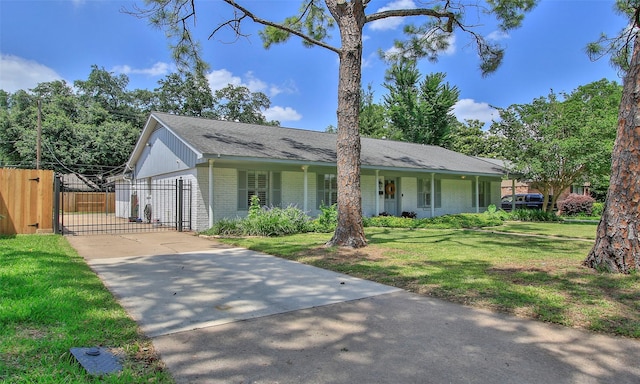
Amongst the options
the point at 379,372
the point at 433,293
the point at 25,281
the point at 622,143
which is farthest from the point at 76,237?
the point at 622,143

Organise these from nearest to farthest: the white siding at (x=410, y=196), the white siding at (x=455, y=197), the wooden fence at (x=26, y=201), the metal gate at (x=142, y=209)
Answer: the wooden fence at (x=26, y=201) → the metal gate at (x=142, y=209) → the white siding at (x=410, y=196) → the white siding at (x=455, y=197)

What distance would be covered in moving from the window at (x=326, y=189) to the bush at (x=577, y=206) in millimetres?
16825

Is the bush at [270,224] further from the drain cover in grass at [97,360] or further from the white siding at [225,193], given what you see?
the drain cover in grass at [97,360]

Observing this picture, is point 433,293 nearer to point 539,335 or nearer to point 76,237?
point 539,335

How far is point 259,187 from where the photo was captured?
14.7m

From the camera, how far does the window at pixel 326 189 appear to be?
53.5ft

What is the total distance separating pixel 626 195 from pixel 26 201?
536 inches

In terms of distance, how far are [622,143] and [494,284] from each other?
9.94 feet

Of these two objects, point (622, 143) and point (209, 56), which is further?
point (209, 56)

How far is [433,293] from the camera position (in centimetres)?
503

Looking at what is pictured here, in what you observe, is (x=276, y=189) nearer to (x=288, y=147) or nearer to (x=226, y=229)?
(x=288, y=147)

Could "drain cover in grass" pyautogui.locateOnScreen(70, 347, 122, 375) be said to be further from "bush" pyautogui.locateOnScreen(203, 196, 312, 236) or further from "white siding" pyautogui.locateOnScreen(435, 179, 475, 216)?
"white siding" pyautogui.locateOnScreen(435, 179, 475, 216)

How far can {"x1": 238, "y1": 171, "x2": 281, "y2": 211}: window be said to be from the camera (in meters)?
14.2

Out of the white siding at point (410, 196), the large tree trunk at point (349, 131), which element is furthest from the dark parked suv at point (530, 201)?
the large tree trunk at point (349, 131)
